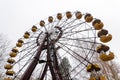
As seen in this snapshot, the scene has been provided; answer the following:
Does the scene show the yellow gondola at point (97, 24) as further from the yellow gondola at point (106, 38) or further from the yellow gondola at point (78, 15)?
the yellow gondola at point (78, 15)

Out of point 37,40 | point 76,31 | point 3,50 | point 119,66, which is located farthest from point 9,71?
point 119,66

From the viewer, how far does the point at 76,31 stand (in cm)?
509

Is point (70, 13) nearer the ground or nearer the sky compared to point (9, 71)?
nearer the sky

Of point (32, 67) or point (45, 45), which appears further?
point (45, 45)

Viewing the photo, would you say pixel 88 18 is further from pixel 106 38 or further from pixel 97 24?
pixel 106 38

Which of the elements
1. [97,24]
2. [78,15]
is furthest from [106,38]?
[78,15]

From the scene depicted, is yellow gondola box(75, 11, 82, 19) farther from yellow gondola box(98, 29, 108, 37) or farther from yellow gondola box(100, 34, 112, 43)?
yellow gondola box(100, 34, 112, 43)

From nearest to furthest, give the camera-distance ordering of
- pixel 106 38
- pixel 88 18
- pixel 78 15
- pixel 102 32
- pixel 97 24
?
pixel 106 38
pixel 102 32
pixel 97 24
pixel 88 18
pixel 78 15

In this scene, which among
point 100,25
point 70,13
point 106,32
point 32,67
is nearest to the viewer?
point 32,67

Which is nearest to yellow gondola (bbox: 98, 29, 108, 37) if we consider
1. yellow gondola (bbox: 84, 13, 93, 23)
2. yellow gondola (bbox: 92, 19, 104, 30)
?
yellow gondola (bbox: 92, 19, 104, 30)

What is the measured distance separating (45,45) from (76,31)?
3.54ft

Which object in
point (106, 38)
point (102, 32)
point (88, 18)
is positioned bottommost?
point (106, 38)

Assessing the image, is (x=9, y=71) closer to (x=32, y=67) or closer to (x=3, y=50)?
(x=32, y=67)

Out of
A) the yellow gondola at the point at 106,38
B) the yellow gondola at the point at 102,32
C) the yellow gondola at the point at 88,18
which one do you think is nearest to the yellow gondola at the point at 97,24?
the yellow gondola at the point at 88,18
